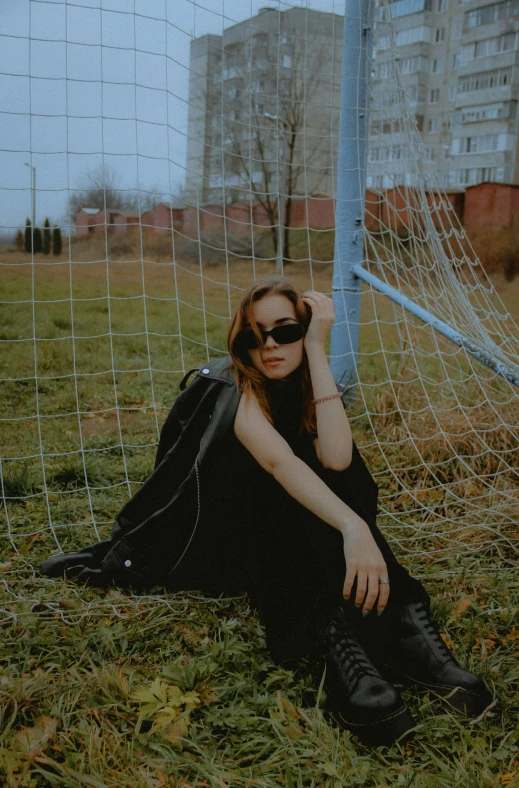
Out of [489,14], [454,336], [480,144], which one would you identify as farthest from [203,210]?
[489,14]

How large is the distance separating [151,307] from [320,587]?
5001 millimetres

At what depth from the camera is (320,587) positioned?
1.54 meters

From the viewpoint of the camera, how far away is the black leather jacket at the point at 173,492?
1.64 m

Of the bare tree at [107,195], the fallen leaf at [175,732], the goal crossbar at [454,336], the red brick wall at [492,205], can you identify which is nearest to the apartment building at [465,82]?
the red brick wall at [492,205]

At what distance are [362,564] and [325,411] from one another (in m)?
0.38

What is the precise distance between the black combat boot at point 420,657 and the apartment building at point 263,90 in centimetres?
199

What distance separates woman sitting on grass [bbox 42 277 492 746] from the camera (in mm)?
1424

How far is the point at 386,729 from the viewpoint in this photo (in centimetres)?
132

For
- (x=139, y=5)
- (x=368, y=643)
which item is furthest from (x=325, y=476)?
(x=139, y=5)

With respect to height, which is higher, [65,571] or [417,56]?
[417,56]

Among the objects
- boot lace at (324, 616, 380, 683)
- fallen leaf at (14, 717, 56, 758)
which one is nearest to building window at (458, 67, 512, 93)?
boot lace at (324, 616, 380, 683)

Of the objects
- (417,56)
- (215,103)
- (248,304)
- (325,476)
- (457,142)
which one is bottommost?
(325,476)

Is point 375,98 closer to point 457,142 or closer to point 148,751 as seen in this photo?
point 148,751

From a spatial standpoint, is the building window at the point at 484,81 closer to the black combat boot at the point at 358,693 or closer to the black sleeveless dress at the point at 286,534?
the black sleeveless dress at the point at 286,534
